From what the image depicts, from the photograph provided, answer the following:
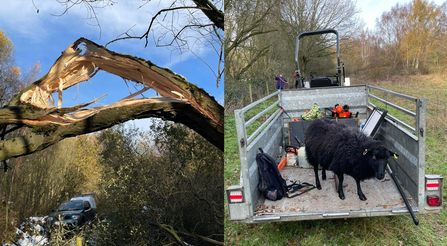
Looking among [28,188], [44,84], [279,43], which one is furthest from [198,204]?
[279,43]

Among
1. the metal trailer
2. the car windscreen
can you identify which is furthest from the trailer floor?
the car windscreen

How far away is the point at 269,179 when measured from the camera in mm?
2627

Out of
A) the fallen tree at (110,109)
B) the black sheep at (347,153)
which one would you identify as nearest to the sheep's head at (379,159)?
the black sheep at (347,153)

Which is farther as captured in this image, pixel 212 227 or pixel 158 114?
pixel 212 227

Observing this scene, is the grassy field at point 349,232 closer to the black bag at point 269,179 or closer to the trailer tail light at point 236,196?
the black bag at point 269,179

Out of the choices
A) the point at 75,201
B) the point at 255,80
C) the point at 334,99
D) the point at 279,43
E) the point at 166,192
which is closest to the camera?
the point at 334,99

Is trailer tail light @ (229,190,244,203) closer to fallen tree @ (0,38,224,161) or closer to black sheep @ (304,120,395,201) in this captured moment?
fallen tree @ (0,38,224,161)

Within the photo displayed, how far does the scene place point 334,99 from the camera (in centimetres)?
450

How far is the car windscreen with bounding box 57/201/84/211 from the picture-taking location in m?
7.55

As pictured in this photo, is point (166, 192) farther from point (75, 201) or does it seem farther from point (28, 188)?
point (28, 188)

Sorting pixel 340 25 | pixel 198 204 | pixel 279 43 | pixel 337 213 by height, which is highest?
pixel 340 25

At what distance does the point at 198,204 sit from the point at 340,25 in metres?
13.4

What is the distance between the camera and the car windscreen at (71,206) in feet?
24.8

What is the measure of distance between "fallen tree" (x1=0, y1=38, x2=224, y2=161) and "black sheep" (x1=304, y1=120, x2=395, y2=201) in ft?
4.05
